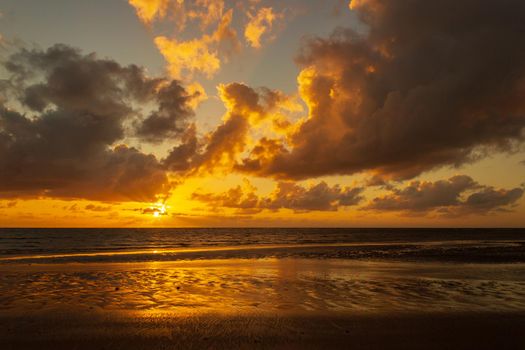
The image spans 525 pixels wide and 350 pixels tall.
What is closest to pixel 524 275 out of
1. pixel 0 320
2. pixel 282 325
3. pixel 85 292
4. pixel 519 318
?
pixel 519 318

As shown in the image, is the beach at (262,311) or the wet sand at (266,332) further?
the beach at (262,311)

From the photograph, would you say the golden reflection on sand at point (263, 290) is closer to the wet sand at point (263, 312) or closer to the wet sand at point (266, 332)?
the wet sand at point (263, 312)

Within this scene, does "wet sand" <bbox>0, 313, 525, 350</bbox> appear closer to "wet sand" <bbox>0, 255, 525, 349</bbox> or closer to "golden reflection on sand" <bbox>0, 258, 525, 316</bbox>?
"wet sand" <bbox>0, 255, 525, 349</bbox>

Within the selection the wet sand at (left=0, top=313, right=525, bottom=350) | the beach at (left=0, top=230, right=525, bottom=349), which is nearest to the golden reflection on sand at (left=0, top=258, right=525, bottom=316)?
the beach at (left=0, top=230, right=525, bottom=349)

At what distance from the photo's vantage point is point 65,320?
13.1 metres

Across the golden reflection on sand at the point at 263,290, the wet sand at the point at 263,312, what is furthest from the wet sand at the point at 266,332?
the golden reflection on sand at the point at 263,290

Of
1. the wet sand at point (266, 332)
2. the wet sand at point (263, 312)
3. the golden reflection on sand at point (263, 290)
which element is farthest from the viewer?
the golden reflection on sand at point (263, 290)

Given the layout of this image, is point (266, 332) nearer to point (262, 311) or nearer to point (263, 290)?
point (262, 311)

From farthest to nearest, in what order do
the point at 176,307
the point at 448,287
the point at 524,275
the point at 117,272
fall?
the point at 117,272 → the point at 524,275 → the point at 448,287 → the point at 176,307

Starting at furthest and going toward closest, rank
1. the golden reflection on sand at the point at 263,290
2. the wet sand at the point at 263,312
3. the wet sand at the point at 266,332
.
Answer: the golden reflection on sand at the point at 263,290
the wet sand at the point at 263,312
the wet sand at the point at 266,332

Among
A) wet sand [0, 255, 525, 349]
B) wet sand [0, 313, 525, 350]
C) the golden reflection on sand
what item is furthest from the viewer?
the golden reflection on sand

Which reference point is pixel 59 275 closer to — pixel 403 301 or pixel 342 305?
pixel 342 305

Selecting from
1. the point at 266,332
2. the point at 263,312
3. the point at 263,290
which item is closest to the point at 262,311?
the point at 263,312

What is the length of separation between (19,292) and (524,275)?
29063 millimetres
